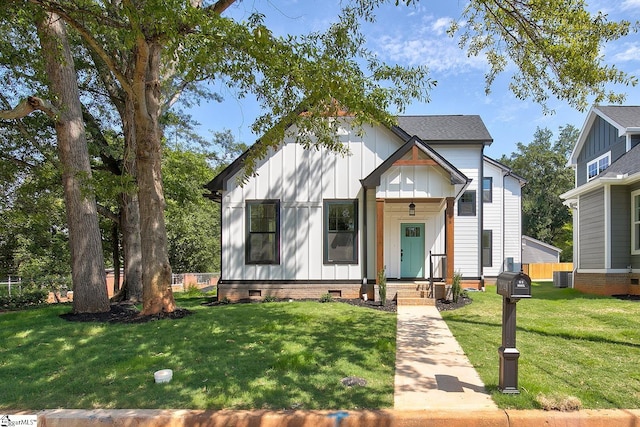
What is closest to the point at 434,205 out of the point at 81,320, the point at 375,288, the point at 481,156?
the point at 375,288

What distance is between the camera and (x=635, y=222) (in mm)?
11039

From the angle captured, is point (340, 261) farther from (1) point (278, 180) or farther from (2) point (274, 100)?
(2) point (274, 100)

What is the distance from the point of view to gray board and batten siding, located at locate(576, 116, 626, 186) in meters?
13.8

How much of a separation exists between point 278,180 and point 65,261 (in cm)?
1682

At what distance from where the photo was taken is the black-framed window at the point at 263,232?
460 inches

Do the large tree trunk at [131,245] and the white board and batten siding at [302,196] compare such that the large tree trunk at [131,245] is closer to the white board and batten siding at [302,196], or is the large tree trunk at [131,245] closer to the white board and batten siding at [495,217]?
the white board and batten siding at [302,196]

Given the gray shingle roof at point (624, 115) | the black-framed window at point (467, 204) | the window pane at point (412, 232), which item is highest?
the gray shingle roof at point (624, 115)

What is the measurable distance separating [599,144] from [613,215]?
5.08 metres

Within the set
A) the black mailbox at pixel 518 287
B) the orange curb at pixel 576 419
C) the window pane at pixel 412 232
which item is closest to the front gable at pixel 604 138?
the window pane at pixel 412 232

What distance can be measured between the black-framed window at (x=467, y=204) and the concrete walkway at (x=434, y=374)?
892cm

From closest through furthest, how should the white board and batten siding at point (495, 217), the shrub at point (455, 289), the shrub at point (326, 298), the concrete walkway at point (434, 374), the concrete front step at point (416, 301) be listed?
the concrete walkway at point (434, 374) → the concrete front step at point (416, 301) → the shrub at point (455, 289) → the shrub at point (326, 298) → the white board and batten siding at point (495, 217)

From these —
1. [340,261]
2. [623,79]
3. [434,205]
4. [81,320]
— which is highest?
[623,79]

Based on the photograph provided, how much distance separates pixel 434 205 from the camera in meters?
12.1

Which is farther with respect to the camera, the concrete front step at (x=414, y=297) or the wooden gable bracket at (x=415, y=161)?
the wooden gable bracket at (x=415, y=161)
